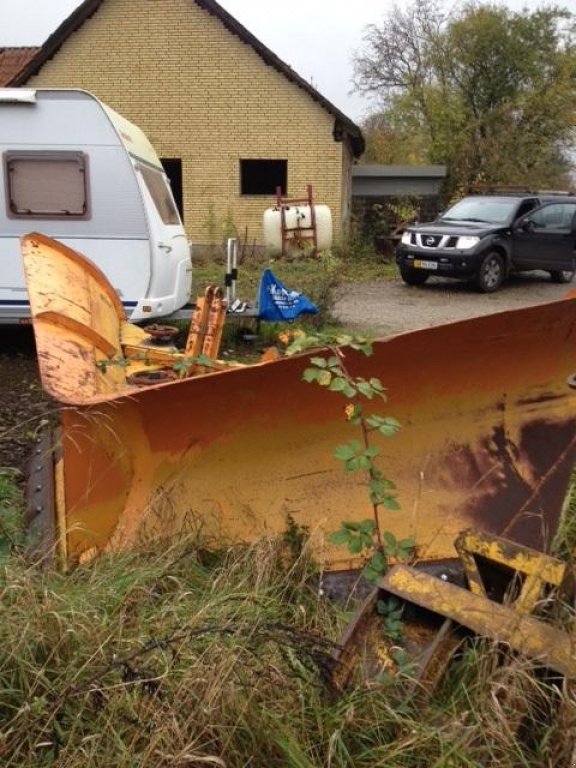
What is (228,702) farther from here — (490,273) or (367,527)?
(490,273)

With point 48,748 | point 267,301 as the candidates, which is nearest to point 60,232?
point 267,301

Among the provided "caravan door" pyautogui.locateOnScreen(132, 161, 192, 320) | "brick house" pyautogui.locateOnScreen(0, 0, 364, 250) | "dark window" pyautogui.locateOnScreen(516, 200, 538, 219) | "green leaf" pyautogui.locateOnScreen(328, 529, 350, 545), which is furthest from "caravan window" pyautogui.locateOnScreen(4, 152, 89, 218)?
"brick house" pyautogui.locateOnScreen(0, 0, 364, 250)

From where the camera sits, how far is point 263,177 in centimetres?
2005

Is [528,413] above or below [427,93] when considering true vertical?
below

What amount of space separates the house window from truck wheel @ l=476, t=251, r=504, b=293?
7.22 metres

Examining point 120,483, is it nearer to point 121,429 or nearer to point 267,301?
point 121,429

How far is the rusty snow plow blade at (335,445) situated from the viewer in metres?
2.95

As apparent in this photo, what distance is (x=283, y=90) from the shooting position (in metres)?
17.6

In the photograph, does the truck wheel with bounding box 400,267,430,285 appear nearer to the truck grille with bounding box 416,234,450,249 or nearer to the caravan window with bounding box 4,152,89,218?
the truck grille with bounding box 416,234,450,249

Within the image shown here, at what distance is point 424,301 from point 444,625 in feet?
36.0

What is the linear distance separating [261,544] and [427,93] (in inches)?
1317

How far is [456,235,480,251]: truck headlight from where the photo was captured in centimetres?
1287

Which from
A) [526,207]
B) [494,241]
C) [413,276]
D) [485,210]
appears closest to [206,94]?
[413,276]

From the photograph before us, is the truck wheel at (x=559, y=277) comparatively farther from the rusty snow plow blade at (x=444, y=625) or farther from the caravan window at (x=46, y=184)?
the rusty snow plow blade at (x=444, y=625)
